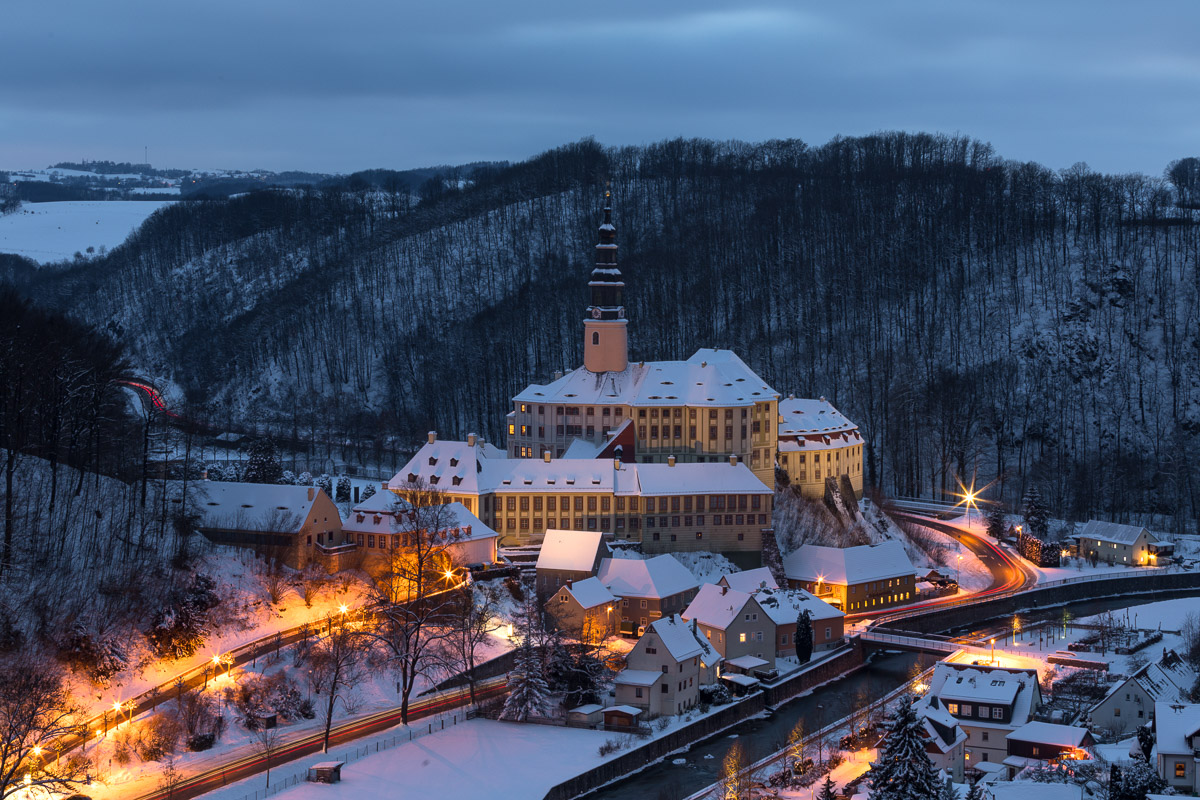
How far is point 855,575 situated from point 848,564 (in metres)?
0.69

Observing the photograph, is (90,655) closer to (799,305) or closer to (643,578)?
(643,578)

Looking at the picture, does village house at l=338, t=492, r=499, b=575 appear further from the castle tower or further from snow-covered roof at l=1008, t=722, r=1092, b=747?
snow-covered roof at l=1008, t=722, r=1092, b=747

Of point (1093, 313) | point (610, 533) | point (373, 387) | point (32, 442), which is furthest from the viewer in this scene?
point (373, 387)

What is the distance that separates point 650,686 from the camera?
57.1 m

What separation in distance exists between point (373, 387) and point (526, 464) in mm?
62061

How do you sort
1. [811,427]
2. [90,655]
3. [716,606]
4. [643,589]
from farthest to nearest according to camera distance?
[811,427] → [643,589] → [716,606] → [90,655]

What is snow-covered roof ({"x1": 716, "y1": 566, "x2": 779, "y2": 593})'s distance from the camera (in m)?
68.0

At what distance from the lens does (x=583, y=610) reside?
63.1 meters

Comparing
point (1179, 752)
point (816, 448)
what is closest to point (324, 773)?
point (1179, 752)

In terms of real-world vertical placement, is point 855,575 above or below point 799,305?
below

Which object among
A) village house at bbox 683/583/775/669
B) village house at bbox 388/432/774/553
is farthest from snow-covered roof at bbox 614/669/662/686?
village house at bbox 388/432/774/553

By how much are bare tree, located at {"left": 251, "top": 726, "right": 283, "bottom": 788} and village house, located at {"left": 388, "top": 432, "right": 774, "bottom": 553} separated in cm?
2310

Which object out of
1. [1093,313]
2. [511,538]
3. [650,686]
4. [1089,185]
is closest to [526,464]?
[511,538]

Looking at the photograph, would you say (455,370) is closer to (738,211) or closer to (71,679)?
(738,211)
